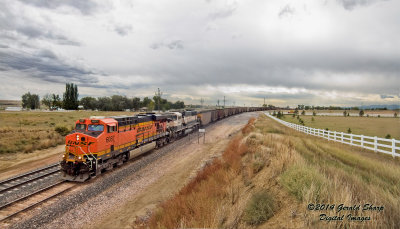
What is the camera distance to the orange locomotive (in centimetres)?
1373

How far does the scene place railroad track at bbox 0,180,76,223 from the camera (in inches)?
392

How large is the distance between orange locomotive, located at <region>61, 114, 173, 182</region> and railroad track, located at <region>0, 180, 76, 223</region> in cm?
81

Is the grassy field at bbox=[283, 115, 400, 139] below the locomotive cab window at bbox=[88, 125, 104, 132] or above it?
below

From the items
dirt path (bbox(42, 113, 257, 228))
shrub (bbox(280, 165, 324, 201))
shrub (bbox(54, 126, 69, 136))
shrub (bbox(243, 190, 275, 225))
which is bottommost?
dirt path (bbox(42, 113, 257, 228))

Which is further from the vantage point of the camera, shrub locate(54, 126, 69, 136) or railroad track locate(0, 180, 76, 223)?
shrub locate(54, 126, 69, 136)

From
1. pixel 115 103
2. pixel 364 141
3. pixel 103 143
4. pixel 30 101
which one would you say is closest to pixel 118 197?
pixel 103 143

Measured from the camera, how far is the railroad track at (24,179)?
494 inches

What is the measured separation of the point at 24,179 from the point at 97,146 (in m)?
5.59

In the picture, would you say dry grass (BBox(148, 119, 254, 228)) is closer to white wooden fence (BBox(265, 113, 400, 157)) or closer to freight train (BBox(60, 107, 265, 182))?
freight train (BBox(60, 107, 265, 182))

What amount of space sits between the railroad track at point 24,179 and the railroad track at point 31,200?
1854mm

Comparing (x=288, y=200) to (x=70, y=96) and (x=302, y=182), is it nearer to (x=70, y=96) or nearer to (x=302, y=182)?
(x=302, y=182)

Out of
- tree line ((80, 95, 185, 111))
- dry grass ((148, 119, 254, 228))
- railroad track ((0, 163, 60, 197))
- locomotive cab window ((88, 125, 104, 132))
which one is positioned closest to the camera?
dry grass ((148, 119, 254, 228))

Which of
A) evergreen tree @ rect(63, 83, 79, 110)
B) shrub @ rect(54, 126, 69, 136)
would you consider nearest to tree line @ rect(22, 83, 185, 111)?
evergreen tree @ rect(63, 83, 79, 110)

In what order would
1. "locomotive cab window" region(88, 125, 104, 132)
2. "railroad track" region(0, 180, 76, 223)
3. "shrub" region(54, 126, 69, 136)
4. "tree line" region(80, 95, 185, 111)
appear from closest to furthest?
"railroad track" region(0, 180, 76, 223), "locomotive cab window" region(88, 125, 104, 132), "shrub" region(54, 126, 69, 136), "tree line" region(80, 95, 185, 111)
